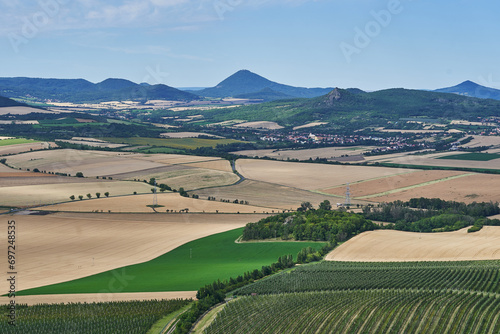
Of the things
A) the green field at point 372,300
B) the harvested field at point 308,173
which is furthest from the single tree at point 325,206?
the green field at point 372,300

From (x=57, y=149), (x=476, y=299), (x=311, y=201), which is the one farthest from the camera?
(x=57, y=149)

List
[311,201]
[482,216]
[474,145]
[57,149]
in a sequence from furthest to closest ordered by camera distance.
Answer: [474,145] < [57,149] < [311,201] < [482,216]

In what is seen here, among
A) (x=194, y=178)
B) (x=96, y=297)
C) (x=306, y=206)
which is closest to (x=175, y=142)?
(x=194, y=178)

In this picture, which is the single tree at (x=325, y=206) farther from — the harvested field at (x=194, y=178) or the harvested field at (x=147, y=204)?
the harvested field at (x=194, y=178)

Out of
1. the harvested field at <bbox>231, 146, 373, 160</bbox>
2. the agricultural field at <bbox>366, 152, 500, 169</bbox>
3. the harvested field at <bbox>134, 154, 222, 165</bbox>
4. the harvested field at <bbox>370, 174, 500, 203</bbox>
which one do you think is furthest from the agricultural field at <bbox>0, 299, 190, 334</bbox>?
the harvested field at <bbox>231, 146, 373, 160</bbox>

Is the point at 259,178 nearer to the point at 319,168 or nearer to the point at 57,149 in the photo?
the point at 319,168

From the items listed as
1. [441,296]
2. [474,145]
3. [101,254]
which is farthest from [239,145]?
[441,296]
